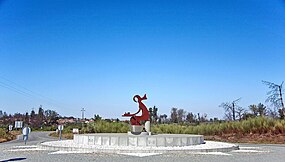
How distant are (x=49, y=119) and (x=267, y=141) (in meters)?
68.5

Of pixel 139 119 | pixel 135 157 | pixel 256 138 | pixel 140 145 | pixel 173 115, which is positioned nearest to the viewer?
pixel 135 157

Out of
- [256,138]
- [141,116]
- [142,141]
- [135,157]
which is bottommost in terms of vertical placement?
[256,138]

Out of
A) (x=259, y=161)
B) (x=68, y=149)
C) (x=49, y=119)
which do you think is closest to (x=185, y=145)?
(x=259, y=161)

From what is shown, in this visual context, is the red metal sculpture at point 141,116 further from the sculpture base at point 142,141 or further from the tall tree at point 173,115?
the tall tree at point 173,115

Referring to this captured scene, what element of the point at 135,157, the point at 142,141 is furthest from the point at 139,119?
the point at 135,157

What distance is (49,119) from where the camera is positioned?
77625 mm

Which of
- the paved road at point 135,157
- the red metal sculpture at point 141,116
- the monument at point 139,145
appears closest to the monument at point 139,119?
the red metal sculpture at point 141,116

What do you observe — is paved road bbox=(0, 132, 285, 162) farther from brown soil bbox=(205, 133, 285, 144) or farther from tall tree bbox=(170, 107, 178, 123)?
tall tree bbox=(170, 107, 178, 123)

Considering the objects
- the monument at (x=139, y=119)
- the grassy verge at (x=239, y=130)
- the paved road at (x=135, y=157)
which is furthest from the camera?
the grassy verge at (x=239, y=130)

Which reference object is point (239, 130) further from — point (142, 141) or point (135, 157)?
point (135, 157)

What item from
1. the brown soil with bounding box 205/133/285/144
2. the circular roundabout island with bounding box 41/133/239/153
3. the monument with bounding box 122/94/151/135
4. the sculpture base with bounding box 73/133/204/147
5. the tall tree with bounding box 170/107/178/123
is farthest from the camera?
the tall tree with bounding box 170/107/178/123

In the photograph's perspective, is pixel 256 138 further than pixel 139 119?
Yes

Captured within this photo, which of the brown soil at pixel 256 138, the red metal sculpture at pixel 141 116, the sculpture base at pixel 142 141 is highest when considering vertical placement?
the red metal sculpture at pixel 141 116

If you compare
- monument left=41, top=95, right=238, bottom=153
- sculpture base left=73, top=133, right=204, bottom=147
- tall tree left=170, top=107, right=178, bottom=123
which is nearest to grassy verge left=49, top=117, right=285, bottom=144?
monument left=41, top=95, right=238, bottom=153
